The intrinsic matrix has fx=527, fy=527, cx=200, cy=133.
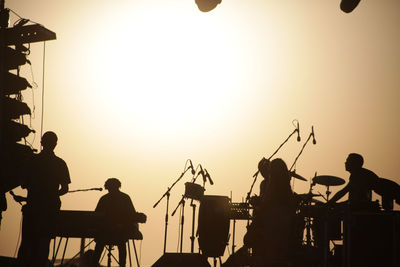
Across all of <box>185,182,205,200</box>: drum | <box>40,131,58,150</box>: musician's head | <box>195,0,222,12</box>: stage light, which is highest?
<box>195,0,222,12</box>: stage light

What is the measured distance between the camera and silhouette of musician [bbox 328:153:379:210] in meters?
7.48

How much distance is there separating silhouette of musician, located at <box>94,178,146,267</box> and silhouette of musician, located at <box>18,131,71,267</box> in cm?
122

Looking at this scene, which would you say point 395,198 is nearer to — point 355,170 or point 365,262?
point 355,170

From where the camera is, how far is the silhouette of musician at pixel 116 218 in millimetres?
7519

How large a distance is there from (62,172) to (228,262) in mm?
3628

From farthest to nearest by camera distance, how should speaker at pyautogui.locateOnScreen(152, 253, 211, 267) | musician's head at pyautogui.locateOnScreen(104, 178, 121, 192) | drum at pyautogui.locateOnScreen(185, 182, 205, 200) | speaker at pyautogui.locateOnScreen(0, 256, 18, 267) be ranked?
drum at pyautogui.locateOnScreen(185, 182, 205, 200), musician's head at pyautogui.locateOnScreen(104, 178, 121, 192), speaker at pyautogui.locateOnScreen(152, 253, 211, 267), speaker at pyautogui.locateOnScreen(0, 256, 18, 267)

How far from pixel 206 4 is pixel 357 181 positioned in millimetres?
4456

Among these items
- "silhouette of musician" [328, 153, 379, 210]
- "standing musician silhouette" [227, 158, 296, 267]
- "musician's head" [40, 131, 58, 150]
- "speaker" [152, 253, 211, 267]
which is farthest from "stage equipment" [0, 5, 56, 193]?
"silhouette of musician" [328, 153, 379, 210]

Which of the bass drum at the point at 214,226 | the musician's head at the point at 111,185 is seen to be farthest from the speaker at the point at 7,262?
the bass drum at the point at 214,226

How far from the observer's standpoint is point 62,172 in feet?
20.8

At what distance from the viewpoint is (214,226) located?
11367 millimetres

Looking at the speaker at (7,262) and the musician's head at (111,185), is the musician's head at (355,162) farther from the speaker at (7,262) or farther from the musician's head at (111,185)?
the speaker at (7,262)

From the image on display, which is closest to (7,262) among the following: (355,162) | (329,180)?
(355,162)

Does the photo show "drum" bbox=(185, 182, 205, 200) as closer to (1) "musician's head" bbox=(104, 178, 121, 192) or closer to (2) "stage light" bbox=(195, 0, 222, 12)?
(1) "musician's head" bbox=(104, 178, 121, 192)
